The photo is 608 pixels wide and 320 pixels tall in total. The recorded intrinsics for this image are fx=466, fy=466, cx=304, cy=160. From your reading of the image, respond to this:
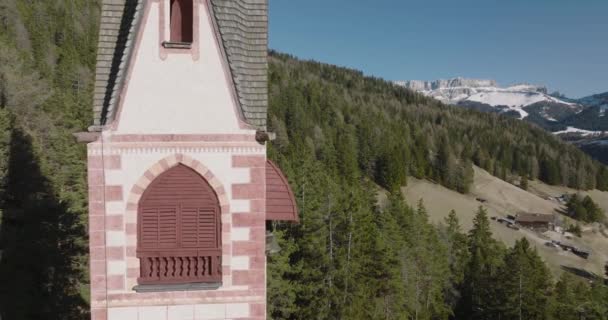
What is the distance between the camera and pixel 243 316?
33.9 ft

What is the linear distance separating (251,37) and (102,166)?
14.2ft

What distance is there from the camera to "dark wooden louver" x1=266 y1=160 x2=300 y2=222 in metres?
11.4

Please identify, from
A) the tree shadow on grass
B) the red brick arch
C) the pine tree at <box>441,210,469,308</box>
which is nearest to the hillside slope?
the pine tree at <box>441,210,469,308</box>

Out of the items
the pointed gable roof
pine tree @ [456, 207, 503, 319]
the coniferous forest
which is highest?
the pointed gable roof

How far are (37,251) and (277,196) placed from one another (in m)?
21.4

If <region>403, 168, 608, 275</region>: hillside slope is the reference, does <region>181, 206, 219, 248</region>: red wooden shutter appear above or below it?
above

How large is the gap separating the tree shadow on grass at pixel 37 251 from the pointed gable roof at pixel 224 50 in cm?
1746

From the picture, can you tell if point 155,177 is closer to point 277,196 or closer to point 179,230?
point 179,230

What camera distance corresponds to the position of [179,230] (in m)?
9.91

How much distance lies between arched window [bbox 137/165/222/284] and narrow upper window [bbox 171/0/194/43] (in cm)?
287

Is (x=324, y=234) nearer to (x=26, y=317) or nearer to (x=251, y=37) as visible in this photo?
(x=26, y=317)

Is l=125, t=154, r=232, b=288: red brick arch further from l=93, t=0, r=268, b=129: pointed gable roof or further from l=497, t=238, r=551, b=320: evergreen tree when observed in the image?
l=497, t=238, r=551, b=320: evergreen tree

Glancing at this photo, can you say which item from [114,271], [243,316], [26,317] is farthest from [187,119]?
[26,317]

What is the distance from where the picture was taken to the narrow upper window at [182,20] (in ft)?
33.6
